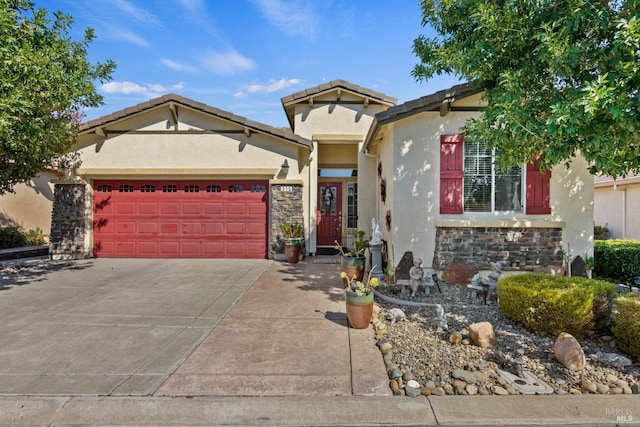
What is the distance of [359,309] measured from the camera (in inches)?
185

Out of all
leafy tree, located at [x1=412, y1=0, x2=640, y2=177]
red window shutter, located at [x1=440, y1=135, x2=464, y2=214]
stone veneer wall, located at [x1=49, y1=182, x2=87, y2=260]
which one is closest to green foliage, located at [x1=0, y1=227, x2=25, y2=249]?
stone veneer wall, located at [x1=49, y1=182, x2=87, y2=260]

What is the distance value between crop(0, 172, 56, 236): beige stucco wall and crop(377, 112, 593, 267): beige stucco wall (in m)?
12.8

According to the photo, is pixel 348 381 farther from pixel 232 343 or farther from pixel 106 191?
pixel 106 191

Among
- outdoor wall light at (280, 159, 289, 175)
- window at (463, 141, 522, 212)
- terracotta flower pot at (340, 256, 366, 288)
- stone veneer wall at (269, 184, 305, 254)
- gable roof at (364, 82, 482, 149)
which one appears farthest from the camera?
outdoor wall light at (280, 159, 289, 175)

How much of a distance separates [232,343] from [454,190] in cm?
535

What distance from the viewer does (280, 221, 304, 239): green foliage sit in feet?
32.9

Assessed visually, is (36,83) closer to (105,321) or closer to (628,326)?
(105,321)

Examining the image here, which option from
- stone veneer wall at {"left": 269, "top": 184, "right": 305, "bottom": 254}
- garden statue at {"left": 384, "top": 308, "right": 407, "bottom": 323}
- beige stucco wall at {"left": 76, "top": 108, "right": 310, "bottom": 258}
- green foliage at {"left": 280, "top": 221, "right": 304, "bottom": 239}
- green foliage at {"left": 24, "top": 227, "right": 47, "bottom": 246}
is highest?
beige stucco wall at {"left": 76, "top": 108, "right": 310, "bottom": 258}

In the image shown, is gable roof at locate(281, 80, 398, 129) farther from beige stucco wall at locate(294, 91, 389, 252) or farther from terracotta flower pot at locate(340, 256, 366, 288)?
terracotta flower pot at locate(340, 256, 366, 288)

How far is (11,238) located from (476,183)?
587 inches

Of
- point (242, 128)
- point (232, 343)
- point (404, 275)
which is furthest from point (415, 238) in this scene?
point (242, 128)

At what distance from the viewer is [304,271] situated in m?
8.70

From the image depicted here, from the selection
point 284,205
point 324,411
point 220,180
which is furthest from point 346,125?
point 324,411

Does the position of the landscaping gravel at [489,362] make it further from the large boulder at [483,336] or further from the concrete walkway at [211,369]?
the concrete walkway at [211,369]
